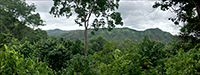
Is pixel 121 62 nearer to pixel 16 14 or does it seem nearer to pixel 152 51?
pixel 152 51

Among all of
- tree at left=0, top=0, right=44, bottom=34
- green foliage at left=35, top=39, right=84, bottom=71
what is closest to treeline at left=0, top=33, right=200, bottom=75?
green foliage at left=35, top=39, right=84, bottom=71

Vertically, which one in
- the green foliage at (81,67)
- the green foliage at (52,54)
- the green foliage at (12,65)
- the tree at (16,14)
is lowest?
the green foliage at (52,54)

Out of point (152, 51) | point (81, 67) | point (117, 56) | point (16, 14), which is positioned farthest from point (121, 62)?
point (16, 14)

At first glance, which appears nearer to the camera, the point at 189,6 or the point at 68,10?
the point at 189,6

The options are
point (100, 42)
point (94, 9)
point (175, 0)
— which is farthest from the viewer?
point (100, 42)

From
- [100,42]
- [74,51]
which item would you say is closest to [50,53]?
[74,51]

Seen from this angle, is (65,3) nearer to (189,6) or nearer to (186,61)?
(189,6)

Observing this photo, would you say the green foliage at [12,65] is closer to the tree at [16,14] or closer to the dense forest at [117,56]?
the dense forest at [117,56]

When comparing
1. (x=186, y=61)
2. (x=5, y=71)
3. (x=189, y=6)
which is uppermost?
(x=189, y=6)

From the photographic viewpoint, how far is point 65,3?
13305mm

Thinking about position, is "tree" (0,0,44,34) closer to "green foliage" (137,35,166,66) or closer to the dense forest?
the dense forest

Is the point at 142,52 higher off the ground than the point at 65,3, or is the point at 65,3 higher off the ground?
the point at 65,3

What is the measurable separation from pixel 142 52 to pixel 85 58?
2.95 m

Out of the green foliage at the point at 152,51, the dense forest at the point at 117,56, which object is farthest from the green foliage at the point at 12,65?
the green foliage at the point at 152,51
